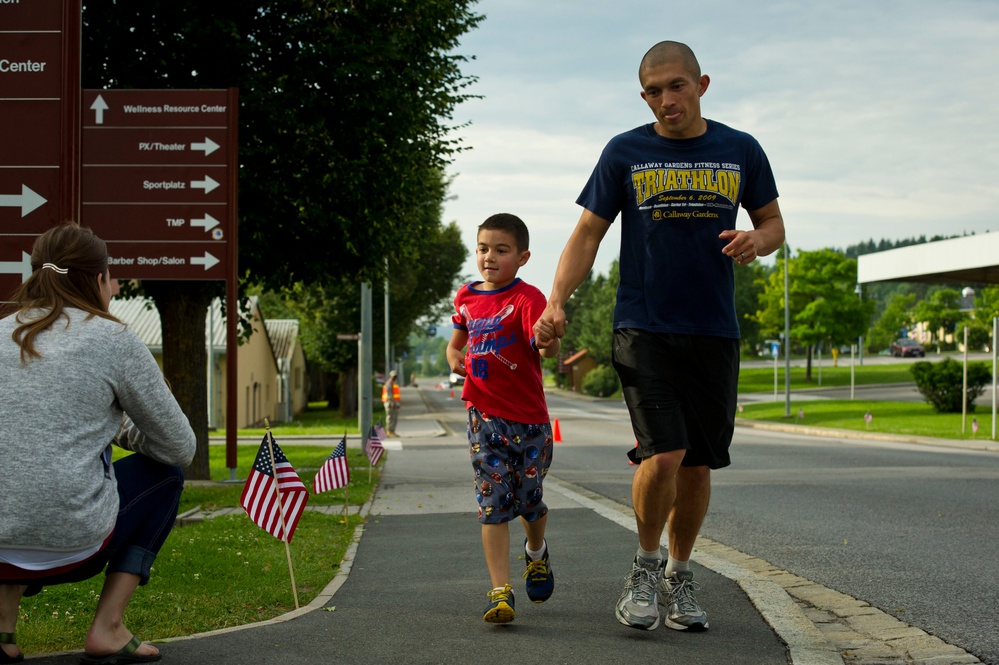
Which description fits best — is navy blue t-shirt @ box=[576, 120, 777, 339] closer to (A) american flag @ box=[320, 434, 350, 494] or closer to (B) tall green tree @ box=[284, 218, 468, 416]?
(A) american flag @ box=[320, 434, 350, 494]

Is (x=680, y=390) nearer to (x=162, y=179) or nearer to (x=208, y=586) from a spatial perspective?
(x=208, y=586)

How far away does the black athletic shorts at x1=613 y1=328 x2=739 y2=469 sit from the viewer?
14.2 feet

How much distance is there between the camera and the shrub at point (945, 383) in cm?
3298

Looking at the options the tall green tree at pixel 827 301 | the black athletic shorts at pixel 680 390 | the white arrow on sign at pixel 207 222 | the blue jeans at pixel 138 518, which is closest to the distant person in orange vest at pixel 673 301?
the black athletic shorts at pixel 680 390

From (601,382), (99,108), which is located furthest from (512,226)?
(601,382)

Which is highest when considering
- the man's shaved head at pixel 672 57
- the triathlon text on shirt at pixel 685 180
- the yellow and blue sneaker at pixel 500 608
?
the man's shaved head at pixel 672 57

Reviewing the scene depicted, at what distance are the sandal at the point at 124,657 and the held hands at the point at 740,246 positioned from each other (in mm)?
2571

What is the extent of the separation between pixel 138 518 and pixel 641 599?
1947mm

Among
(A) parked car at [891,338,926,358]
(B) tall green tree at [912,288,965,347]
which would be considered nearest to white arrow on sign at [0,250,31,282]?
(A) parked car at [891,338,926,358]

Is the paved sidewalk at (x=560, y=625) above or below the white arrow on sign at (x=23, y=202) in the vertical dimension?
below

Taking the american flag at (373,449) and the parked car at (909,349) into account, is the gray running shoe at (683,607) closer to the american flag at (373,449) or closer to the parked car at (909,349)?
the american flag at (373,449)

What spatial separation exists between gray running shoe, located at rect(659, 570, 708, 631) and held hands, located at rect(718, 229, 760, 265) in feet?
4.37

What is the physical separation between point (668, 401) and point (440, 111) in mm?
14021

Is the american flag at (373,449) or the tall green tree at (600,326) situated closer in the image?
the american flag at (373,449)
